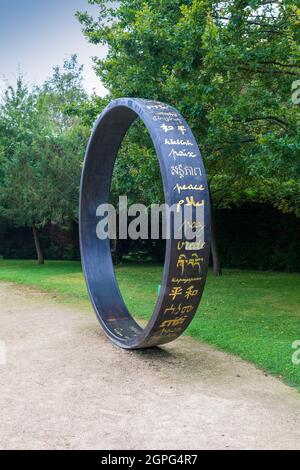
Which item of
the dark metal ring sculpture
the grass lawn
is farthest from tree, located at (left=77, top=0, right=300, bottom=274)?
the grass lawn

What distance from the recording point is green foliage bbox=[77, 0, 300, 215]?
9.41 meters

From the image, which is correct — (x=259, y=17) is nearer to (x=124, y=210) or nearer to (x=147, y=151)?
(x=147, y=151)

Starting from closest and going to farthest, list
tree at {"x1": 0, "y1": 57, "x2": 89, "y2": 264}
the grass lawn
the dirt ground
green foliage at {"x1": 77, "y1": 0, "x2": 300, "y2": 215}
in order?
the dirt ground
the grass lawn
green foliage at {"x1": 77, "y1": 0, "x2": 300, "y2": 215}
tree at {"x1": 0, "y1": 57, "x2": 89, "y2": 264}

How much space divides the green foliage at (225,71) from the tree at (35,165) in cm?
743

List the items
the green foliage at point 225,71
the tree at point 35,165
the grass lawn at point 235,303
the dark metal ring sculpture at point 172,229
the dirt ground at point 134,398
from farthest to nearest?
the tree at point 35,165
the green foliage at point 225,71
the grass lawn at point 235,303
the dark metal ring sculpture at point 172,229
the dirt ground at point 134,398

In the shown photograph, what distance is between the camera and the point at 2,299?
13.4m

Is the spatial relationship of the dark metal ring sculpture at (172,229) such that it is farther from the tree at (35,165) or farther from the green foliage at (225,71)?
the tree at (35,165)

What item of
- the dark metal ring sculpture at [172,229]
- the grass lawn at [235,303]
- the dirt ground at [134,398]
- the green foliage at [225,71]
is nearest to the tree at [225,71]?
the green foliage at [225,71]

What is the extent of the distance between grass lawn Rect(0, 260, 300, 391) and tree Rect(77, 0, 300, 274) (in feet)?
9.00

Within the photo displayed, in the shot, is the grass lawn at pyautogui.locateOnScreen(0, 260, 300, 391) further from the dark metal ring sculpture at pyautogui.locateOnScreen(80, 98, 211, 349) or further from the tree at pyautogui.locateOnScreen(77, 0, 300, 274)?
the tree at pyautogui.locateOnScreen(77, 0, 300, 274)

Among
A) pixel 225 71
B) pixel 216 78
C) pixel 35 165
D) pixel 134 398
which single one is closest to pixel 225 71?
pixel 225 71

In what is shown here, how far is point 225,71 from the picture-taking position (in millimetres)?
10352

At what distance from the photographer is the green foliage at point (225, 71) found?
9.41 meters

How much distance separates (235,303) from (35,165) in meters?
11.4
